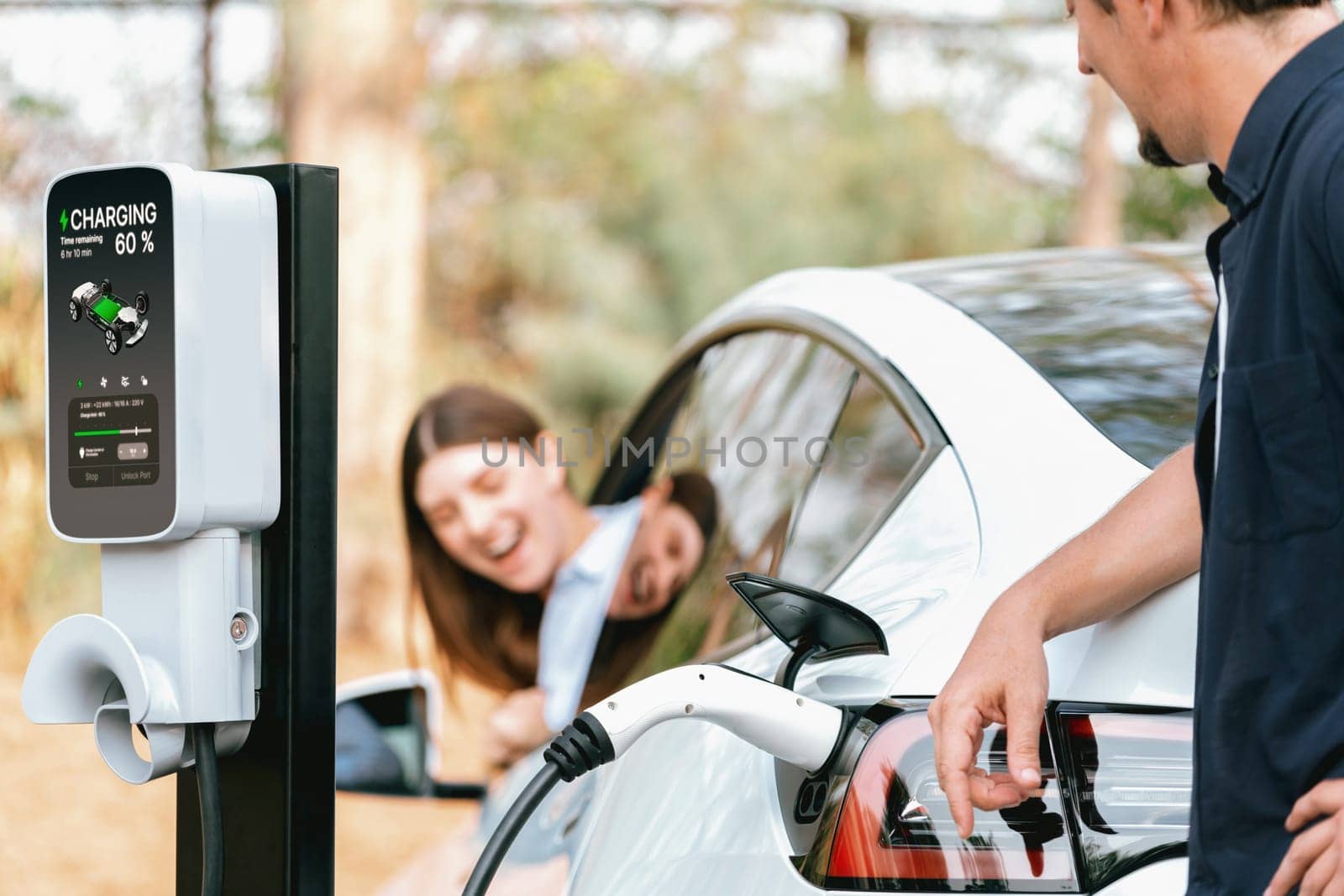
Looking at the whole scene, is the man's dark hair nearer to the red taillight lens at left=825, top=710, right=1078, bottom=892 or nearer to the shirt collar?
the shirt collar

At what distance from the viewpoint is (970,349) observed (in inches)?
65.9

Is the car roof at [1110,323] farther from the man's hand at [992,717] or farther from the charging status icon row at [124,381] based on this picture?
the charging status icon row at [124,381]

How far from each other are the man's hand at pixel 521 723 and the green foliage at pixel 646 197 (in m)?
5.09

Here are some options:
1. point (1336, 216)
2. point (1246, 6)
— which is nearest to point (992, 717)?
point (1336, 216)

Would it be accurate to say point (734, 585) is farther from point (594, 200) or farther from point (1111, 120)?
point (1111, 120)

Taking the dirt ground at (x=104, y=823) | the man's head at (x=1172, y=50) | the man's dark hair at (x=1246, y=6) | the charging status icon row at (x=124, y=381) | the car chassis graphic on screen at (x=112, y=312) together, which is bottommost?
the dirt ground at (x=104, y=823)

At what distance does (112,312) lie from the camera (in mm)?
1427

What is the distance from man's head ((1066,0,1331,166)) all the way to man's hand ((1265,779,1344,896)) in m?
0.51

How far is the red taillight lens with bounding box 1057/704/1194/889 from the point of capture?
4.01 feet

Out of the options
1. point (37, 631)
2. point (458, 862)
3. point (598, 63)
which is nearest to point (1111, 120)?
point (598, 63)

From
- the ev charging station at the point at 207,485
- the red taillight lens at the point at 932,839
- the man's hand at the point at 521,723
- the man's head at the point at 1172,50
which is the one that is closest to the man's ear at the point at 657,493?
the man's hand at the point at 521,723

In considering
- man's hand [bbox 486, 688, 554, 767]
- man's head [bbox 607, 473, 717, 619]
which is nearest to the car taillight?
man's head [bbox 607, 473, 717, 619]

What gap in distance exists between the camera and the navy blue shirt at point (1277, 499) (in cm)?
100

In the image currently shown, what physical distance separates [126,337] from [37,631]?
636cm
